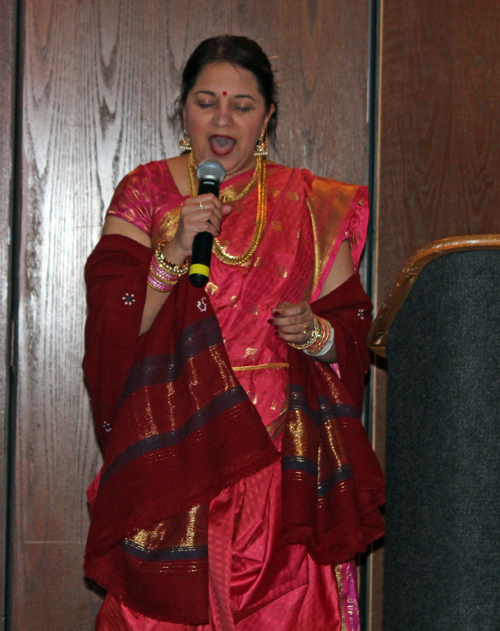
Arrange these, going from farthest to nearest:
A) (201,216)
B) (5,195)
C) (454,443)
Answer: (5,195)
(201,216)
(454,443)

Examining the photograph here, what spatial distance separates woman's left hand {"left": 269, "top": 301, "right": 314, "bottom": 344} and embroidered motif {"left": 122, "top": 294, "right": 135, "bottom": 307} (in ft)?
0.84

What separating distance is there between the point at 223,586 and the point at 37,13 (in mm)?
1499

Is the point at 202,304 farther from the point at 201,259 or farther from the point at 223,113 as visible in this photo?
the point at 223,113

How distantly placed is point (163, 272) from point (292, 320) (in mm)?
252

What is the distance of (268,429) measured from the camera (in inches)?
61.4

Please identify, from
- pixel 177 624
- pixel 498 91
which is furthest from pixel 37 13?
pixel 177 624

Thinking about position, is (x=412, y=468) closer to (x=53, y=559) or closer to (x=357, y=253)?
(x=357, y=253)

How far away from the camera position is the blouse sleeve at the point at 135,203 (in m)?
1.68

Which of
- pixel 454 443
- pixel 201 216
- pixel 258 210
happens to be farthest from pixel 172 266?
pixel 454 443

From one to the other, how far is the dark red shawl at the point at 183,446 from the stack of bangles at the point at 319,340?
0.02 m

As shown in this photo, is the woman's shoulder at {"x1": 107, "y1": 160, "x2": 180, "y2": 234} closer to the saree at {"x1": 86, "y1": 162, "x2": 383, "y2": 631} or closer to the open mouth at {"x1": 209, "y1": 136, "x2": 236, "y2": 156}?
the saree at {"x1": 86, "y1": 162, "x2": 383, "y2": 631}

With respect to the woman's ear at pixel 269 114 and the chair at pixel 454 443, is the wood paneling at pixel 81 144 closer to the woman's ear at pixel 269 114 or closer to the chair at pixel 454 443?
the woman's ear at pixel 269 114

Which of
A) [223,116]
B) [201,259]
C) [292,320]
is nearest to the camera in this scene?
[201,259]

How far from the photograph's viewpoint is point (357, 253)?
1768mm
